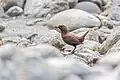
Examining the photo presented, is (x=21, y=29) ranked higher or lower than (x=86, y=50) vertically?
lower

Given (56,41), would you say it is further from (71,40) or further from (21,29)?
(21,29)

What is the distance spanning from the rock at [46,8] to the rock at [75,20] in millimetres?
1181

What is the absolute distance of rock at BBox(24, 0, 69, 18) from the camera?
1264cm

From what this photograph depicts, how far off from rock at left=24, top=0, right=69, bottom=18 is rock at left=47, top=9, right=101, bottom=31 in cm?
118

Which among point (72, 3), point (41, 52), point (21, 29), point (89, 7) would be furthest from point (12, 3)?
point (41, 52)

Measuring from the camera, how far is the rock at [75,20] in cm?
1072

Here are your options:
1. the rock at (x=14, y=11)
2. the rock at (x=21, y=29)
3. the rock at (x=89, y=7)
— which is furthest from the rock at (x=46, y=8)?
the rock at (x=21, y=29)

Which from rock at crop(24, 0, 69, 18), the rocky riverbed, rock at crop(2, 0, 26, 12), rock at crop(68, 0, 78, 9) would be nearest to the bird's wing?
the rocky riverbed

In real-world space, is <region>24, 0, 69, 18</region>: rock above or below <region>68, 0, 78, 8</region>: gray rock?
above

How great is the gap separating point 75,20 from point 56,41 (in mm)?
3899

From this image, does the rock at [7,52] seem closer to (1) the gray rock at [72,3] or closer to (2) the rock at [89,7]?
(2) the rock at [89,7]

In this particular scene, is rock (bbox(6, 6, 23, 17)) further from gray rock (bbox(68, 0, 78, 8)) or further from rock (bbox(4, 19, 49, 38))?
gray rock (bbox(68, 0, 78, 8))

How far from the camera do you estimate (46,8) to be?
1292 cm

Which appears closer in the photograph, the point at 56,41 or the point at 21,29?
the point at 56,41
